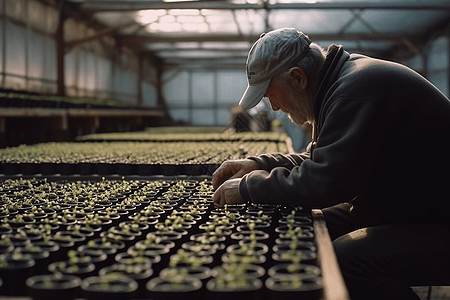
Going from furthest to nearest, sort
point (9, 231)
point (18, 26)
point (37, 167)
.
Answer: point (18, 26)
point (37, 167)
point (9, 231)

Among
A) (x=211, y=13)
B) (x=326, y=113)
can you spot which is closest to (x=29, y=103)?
(x=326, y=113)

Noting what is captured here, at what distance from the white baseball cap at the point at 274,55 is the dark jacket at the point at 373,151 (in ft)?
0.45

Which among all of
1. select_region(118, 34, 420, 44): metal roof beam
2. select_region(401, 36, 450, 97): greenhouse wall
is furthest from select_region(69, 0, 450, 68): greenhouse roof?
select_region(401, 36, 450, 97): greenhouse wall

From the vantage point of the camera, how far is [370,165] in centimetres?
170

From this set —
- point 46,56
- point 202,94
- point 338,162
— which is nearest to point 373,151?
point 338,162

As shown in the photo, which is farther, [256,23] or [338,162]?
[256,23]

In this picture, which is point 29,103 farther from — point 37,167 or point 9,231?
point 9,231

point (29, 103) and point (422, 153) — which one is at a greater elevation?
point (29, 103)

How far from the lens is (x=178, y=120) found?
21.7 metres

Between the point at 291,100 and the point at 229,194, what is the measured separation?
1.77 ft

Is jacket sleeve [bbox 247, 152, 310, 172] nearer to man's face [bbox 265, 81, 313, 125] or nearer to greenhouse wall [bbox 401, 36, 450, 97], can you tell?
man's face [bbox 265, 81, 313, 125]

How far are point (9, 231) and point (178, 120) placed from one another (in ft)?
67.0

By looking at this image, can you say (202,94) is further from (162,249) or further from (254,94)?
(162,249)

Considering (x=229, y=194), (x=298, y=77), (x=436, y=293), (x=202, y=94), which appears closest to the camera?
(x=229, y=194)
